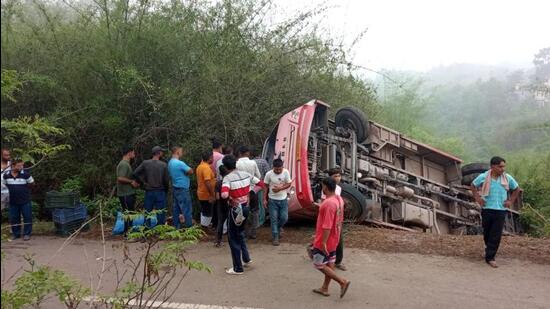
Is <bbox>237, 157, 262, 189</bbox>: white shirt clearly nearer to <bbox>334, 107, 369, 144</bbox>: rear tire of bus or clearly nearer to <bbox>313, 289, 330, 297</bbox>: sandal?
<bbox>313, 289, 330, 297</bbox>: sandal

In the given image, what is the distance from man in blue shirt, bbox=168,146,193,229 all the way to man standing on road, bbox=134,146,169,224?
165 mm

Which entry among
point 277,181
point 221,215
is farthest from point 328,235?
point 221,215

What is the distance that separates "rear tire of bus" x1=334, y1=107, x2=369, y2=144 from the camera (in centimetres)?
839

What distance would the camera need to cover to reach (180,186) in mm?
6965

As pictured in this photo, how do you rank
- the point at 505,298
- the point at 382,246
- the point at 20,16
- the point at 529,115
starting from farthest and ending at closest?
1. the point at 529,115
2. the point at 20,16
3. the point at 382,246
4. the point at 505,298

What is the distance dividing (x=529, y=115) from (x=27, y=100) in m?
20.8

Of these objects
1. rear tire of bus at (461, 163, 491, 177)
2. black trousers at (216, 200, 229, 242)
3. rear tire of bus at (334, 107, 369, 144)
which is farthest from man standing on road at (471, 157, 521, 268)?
rear tire of bus at (461, 163, 491, 177)

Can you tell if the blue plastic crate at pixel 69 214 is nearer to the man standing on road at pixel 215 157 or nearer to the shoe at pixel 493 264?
the man standing on road at pixel 215 157

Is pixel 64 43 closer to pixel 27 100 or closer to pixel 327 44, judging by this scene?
pixel 27 100

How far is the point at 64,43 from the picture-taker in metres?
8.58

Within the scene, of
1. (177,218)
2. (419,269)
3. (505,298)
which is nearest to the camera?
(505,298)

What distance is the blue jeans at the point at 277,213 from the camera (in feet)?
21.7

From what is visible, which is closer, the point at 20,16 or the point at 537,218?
the point at 20,16

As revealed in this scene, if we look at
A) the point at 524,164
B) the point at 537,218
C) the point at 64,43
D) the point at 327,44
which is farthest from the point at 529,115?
the point at 64,43
